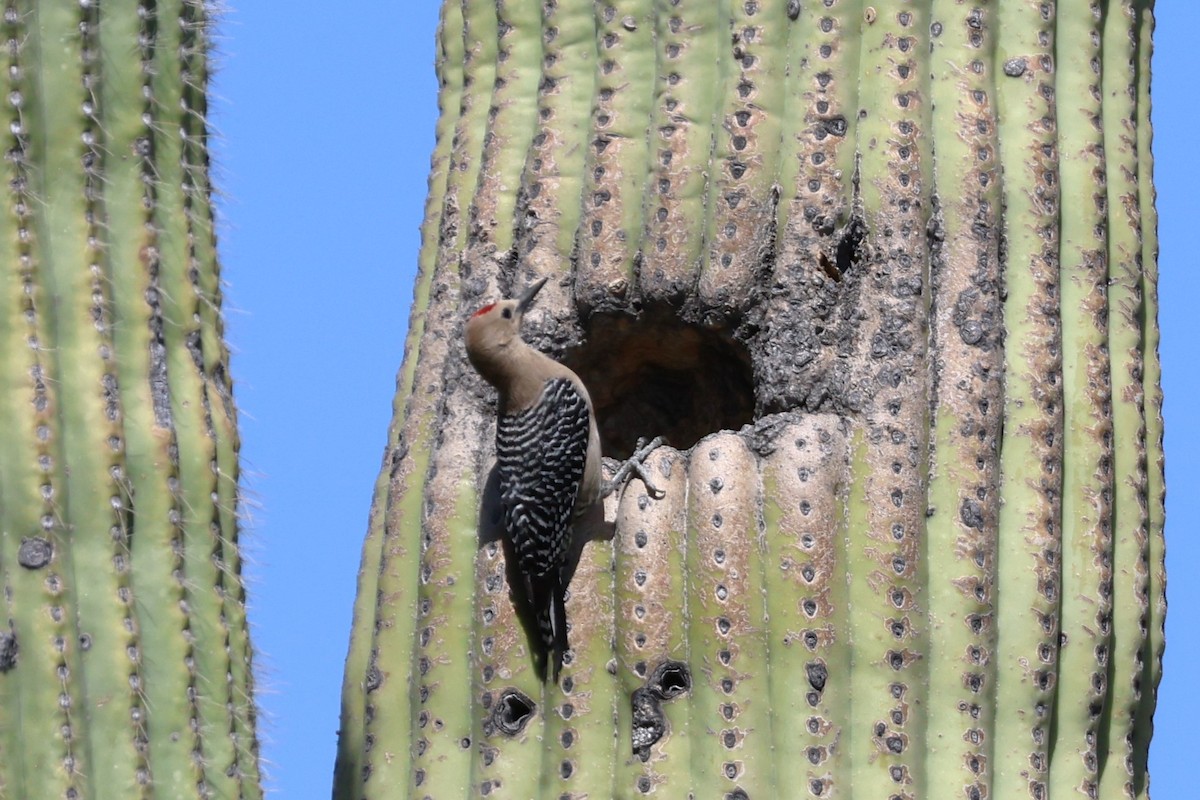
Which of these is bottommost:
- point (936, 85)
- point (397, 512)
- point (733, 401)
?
point (397, 512)

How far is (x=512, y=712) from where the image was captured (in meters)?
4.71

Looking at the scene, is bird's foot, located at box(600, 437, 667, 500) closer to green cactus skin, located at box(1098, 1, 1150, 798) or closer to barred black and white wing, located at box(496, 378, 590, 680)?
barred black and white wing, located at box(496, 378, 590, 680)

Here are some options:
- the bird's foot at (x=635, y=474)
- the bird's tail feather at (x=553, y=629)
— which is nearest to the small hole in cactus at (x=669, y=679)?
the bird's tail feather at (x=553, y=629)

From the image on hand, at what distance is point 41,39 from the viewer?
156 inches

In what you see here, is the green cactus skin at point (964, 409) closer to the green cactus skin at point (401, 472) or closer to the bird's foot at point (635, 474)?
the bird's foot at point (635, 474)

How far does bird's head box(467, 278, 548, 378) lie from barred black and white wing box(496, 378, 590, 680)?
13 centimetres

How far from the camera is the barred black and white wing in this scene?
468cm

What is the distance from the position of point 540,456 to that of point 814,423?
1.92ft

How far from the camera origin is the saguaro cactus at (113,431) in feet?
12.2

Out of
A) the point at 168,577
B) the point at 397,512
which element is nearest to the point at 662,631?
the point at 397,512

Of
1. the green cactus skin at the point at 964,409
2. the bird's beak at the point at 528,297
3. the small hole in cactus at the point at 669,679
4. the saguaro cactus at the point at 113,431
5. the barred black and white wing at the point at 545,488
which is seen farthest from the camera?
the bird's beak at the point at 528,297

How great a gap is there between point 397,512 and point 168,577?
1240 millimetres

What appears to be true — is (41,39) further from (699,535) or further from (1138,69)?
(1138,69)

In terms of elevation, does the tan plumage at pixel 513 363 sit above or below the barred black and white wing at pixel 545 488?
above
